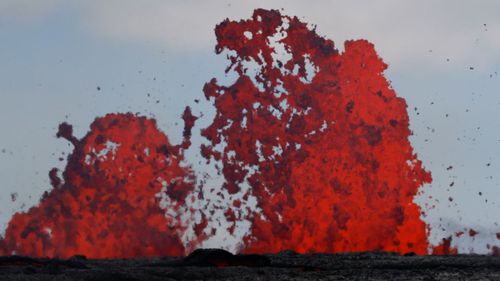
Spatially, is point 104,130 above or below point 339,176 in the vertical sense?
above

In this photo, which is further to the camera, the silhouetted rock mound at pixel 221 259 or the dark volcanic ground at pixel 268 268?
the silhouetted rock mound at pixel 221 259

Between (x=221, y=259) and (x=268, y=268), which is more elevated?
(x=221, y=259)

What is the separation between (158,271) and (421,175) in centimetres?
1463

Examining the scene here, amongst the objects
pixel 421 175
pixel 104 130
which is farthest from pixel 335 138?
pixel 104 130

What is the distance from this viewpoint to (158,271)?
92.0 ft

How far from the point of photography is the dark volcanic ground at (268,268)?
25.7m

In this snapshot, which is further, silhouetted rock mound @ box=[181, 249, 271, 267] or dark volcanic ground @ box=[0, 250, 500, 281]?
silhouetted rock mound @ box=[181, 249, 271, 267]

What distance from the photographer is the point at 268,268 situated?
29078 millimetres

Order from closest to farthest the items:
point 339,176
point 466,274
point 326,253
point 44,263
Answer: point 466,274
point 44,263
point 326,253
point 339,176

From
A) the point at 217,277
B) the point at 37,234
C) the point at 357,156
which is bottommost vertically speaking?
the point at 217,277

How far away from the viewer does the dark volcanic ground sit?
84.3 ft

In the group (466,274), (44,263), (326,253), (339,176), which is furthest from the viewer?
(339,176)

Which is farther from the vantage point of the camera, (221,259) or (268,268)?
(221,259)

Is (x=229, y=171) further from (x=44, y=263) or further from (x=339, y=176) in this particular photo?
(x=44, y=263)
